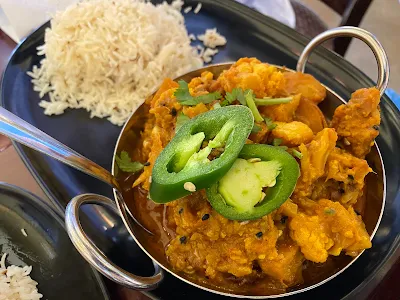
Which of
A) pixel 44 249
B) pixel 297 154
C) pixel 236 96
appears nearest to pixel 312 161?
pixel 297 154

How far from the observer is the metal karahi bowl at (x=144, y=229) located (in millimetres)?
958

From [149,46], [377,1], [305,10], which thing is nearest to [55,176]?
[149,46]

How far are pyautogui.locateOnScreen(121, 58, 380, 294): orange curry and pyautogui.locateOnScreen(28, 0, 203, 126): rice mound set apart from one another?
47 centimetres

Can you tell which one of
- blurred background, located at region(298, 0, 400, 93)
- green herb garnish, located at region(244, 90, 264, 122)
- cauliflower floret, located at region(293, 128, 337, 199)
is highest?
green herb garnish, located at region(244, 90, 264, 122)

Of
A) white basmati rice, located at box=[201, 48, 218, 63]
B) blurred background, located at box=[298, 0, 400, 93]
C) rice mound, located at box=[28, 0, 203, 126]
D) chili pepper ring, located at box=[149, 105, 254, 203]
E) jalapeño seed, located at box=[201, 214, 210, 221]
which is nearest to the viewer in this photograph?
chili pepper ring, located at box=[149, 105, 254, 203]

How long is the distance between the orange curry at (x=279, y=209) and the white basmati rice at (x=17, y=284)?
0.36 meters

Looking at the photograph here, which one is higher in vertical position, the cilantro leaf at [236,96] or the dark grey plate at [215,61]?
the cilantro leaf at [236,96]

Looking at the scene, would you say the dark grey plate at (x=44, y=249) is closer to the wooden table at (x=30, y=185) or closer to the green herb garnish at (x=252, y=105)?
the wooden table at (x=30, y=185)

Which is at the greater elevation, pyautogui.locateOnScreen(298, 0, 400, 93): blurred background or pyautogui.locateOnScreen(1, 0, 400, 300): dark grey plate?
pyautogui.locateOnScreen(1, 0, 400, 300): dark grey plate

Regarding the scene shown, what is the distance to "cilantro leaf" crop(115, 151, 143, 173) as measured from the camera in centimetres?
121

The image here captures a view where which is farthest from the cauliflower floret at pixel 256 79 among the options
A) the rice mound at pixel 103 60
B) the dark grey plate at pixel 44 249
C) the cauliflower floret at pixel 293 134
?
the dark grey plate at pixel 44 249

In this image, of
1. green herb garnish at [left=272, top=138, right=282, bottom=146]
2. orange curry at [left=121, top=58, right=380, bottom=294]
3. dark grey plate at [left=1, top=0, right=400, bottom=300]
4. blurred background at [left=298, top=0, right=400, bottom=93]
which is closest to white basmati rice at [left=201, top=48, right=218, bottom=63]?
dark grey plate at [left=1, top=0, right=400, bottom=300]

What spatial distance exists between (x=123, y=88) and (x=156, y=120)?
55 cm

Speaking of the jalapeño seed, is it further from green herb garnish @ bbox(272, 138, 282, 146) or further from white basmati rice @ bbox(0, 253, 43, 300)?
white basmati rice @ bbox(0, 253, 43, 300)
